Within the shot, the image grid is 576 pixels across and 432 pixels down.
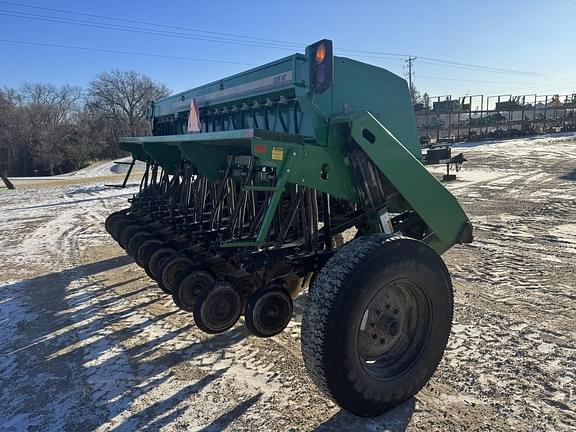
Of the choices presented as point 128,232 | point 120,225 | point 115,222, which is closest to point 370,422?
point 128,232

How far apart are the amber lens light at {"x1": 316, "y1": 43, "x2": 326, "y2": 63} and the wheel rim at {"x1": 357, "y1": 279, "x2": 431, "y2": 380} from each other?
148 centimetres

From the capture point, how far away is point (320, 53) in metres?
2.85

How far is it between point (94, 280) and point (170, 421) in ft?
→ 10.8

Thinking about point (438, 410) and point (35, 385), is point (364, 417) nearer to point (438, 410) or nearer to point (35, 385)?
point (438, 410)

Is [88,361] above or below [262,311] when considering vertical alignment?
below

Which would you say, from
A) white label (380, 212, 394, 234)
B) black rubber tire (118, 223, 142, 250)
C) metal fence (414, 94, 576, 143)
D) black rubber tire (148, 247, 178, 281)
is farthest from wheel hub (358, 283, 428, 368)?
metal fence (414, 94, 576, 143)

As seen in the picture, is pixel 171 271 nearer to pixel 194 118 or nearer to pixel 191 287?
pixel 191 287

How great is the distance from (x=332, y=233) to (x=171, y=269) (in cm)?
156

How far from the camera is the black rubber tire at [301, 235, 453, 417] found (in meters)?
2.42

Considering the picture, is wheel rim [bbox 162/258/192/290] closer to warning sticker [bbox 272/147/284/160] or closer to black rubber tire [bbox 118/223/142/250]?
black rubber tire [bbox 118/223/142/250]

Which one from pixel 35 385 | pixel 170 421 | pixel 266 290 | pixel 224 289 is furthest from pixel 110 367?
pixel 266 290

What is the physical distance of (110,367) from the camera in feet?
11.1

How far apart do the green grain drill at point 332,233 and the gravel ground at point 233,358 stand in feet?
1.18

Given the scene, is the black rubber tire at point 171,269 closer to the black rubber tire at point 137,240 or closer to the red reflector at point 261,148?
the black rubber tire at point 137,240
